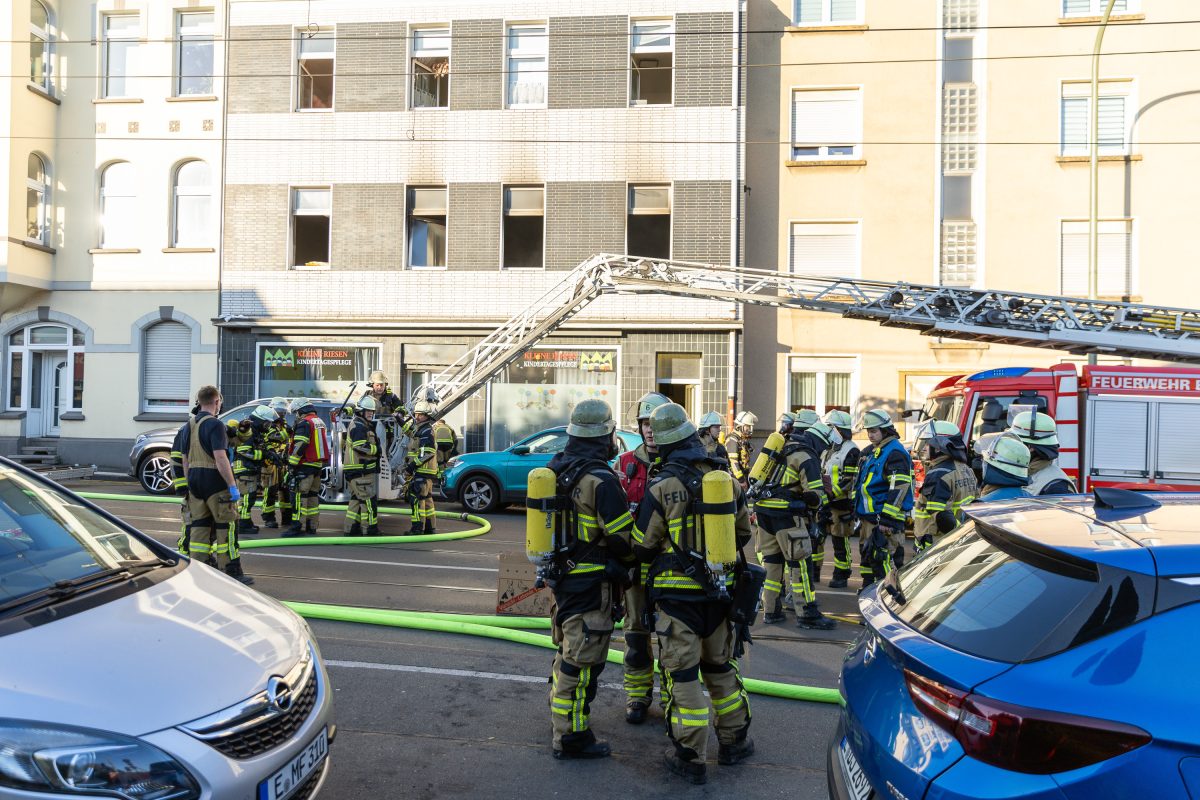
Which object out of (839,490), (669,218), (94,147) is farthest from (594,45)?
(839,490)

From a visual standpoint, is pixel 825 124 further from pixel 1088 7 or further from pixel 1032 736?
pixel 1032 736

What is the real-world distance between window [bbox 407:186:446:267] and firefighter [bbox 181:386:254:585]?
38.2 ft

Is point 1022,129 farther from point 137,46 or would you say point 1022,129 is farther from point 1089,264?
point 137,46

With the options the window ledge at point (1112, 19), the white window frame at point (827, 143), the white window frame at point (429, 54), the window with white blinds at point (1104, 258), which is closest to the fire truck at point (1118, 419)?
the window with white blinds at point (1104, 258)

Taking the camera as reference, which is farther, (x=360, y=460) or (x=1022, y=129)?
(x=1022, y=129)

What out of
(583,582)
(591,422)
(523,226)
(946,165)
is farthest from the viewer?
(523,226)

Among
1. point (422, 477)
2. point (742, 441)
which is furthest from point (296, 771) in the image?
point (742, 441)

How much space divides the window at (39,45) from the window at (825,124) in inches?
692

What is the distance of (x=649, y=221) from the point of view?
711 inches

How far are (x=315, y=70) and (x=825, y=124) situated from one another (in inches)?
468

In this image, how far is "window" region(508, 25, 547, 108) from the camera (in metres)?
18.4

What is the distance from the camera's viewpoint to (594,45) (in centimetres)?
1814

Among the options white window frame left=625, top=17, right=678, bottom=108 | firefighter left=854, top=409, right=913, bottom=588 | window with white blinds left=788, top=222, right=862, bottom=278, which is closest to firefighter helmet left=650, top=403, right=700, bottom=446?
firefighter left=854, top=409, right=913, bottom=588

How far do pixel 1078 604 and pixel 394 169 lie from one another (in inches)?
724
